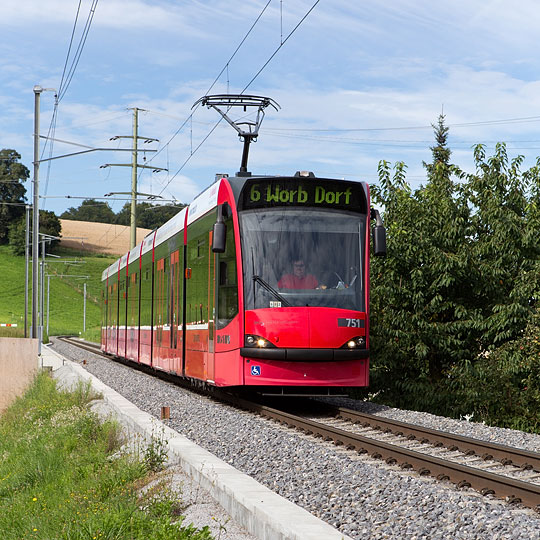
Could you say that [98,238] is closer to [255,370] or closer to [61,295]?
[61,295]

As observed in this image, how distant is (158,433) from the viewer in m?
9.86

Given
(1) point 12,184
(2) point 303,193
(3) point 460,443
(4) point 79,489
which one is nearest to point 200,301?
(2) point 303,193

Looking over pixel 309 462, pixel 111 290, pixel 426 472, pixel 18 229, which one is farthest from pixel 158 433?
pixel 18 229

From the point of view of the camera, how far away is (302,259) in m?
14.2

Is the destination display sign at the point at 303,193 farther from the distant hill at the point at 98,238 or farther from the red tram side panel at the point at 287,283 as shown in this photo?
the distant hill at the point at 98,238

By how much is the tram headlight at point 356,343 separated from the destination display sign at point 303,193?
2055 mm

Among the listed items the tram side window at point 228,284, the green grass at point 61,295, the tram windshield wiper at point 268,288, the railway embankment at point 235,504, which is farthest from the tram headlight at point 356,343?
the green grass at point 61,295

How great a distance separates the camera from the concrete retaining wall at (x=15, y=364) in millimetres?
30500

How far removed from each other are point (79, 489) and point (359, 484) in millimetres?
2877

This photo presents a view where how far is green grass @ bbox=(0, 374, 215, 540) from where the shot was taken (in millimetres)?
6703

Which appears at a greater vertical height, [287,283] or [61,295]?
[61,295]

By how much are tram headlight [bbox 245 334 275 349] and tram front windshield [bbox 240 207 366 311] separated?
0.46 metres

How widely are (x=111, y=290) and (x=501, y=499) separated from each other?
1117 inches

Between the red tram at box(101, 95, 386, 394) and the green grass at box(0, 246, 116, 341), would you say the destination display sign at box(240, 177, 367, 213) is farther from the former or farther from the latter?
the green grass at box(0, 246, 116, 341)
